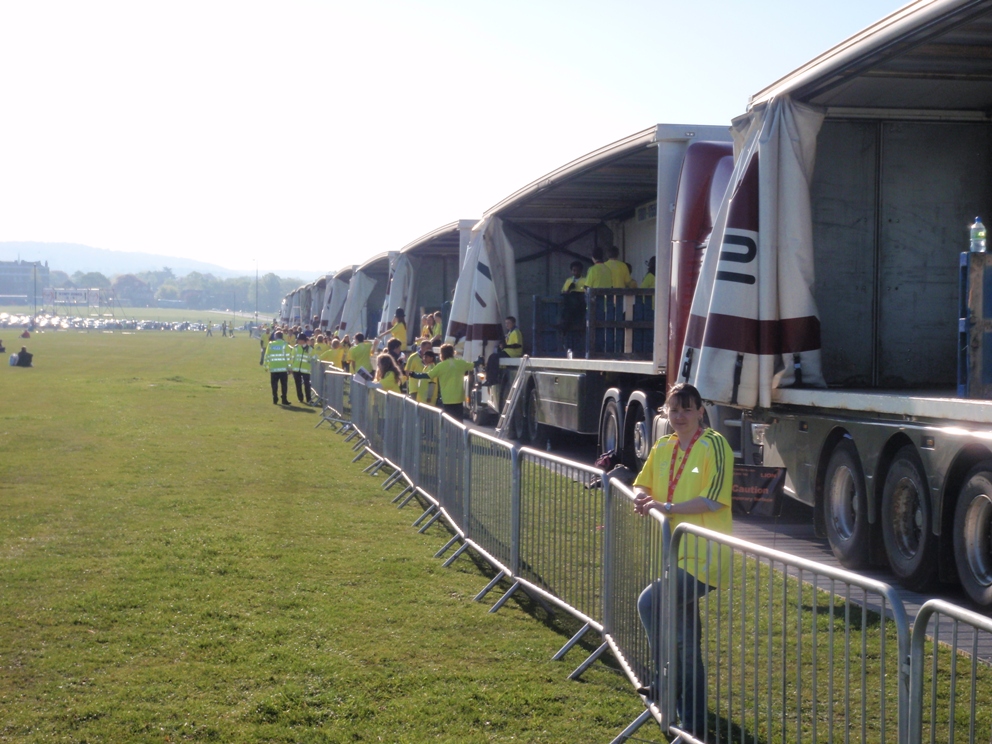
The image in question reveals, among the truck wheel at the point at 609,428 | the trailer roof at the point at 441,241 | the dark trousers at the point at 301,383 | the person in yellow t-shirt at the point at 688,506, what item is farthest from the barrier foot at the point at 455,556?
the dark trousers at the point at 301,383

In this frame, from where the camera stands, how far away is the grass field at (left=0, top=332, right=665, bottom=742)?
597 cm

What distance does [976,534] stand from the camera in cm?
766

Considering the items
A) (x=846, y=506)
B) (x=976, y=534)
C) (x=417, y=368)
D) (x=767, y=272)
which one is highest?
(x=767, y=272)

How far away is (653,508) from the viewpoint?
5707 millimetres

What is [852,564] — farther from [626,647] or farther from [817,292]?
[626,647]

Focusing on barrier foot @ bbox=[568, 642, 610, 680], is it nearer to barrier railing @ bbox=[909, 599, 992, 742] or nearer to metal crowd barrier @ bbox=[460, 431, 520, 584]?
metal crowd barrier @ bbox=[460, 431, 520, 584]

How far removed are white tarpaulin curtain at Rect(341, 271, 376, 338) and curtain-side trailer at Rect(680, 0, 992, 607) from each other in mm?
25957

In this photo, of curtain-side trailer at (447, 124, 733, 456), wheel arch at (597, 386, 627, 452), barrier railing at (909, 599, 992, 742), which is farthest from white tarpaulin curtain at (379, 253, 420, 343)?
barrier railing at (909, 599, 992, 742)

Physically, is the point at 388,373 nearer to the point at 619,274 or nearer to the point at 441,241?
the point at 619,274

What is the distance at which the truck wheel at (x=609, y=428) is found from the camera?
14609 millimetres

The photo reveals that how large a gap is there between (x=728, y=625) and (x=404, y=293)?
23943mm

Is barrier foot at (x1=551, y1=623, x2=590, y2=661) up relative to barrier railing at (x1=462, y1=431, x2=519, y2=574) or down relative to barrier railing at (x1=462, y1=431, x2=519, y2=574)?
down

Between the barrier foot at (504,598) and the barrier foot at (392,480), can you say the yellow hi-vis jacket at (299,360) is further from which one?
the barrier foot at (504,598)

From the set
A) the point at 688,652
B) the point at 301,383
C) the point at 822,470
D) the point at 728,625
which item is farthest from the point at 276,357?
the point at 728,625
